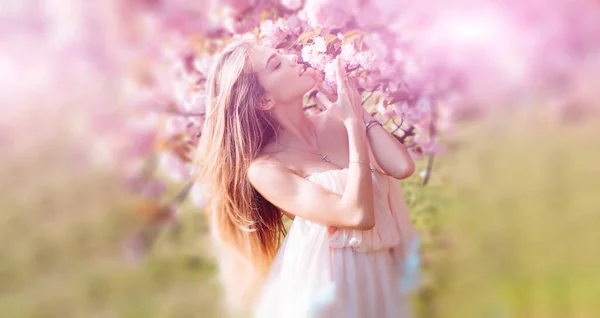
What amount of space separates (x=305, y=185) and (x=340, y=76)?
0.20m

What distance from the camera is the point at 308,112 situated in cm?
121

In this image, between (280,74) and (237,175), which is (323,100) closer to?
(280,74)

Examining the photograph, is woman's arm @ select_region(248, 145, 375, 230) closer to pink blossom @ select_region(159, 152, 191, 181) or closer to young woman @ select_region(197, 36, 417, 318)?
young woman @ select_region(197, 36, 417, 318)

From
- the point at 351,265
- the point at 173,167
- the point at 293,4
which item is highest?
the point at 293,4

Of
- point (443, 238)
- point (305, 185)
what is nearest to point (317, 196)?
point (305, 185)

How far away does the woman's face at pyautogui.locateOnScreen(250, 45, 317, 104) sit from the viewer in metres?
1.17

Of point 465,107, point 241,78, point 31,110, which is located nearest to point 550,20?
point 465,107

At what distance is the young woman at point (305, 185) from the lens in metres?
1.14

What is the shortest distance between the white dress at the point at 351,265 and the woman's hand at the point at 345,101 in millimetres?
95

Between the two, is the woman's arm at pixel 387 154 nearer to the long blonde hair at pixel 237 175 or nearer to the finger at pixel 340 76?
the finger at pixel 340 76

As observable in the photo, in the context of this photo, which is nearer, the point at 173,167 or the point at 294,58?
the point at 294,58

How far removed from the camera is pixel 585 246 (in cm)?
109

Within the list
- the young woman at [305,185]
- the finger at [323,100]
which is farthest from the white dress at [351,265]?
the finger at [323,100]

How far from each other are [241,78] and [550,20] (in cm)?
52
